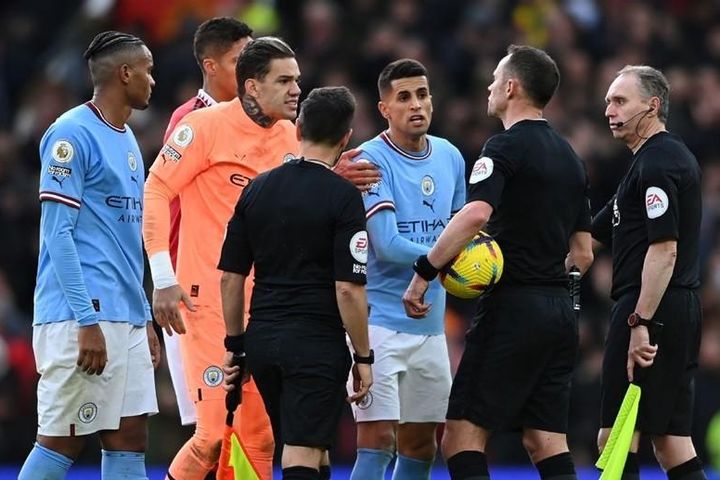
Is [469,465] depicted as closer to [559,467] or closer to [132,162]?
[559,467]

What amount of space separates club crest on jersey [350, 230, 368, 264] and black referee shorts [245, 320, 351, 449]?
379 mm

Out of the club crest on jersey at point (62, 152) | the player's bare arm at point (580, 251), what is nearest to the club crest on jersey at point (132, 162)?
the club crest on jersey at point (62, 152)

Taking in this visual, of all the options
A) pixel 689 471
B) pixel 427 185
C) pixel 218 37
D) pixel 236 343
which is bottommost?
pixel 689 471

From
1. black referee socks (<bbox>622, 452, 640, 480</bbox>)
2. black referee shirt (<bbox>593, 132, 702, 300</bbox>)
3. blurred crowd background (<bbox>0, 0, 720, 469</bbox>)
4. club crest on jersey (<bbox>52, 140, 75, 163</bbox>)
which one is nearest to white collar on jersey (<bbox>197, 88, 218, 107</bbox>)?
club crest on jersey (<bbox>52, 140, 75, 163</bbox>)

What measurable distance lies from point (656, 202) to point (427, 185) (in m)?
1.23

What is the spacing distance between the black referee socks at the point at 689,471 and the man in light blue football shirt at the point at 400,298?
4.13ft

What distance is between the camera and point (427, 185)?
26.7 ft

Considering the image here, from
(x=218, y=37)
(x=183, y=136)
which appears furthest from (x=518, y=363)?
(x=218, y=37)

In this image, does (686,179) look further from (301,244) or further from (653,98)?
(301,244)

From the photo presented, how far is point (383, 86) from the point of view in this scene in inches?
324

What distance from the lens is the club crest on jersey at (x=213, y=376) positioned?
7.86m

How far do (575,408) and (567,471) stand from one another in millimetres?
5354

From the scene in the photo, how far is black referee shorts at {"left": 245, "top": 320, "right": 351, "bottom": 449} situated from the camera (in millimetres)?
7000

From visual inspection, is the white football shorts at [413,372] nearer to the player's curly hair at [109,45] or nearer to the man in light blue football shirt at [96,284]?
the man in light blue football shirt at [96,284]
